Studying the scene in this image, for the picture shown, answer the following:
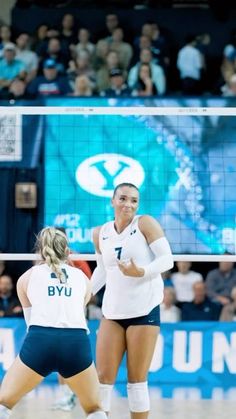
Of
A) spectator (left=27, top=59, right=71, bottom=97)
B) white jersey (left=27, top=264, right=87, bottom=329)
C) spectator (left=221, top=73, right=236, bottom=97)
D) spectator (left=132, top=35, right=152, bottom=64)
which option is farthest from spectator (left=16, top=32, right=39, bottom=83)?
white jersey (left=27, top=264, right=87, bottom=329)

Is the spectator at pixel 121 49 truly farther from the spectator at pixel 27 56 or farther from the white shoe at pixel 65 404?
the white shoe at pixel 65 404

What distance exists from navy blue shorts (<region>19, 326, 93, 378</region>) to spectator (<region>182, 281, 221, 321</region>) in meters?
5.56

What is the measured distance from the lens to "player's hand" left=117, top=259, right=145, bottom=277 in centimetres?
732

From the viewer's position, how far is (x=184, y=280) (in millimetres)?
12641

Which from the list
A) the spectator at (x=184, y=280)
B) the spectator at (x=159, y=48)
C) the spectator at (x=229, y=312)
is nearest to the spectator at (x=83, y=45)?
the spectator at (x=159, y=48)

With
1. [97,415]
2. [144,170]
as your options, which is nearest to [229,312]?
[144,170]

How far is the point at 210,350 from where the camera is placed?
1153cm

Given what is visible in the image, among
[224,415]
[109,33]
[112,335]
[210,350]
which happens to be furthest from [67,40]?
[112,335]

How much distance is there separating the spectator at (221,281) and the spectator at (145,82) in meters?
Answer: 2.85

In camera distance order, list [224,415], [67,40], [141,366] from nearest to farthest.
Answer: [141,366] → [224,415] → [67,40]

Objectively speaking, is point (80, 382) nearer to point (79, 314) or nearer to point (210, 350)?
point (79, 314)

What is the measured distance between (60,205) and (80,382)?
15.3ft

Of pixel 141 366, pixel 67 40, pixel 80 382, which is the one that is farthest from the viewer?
pixel 67 40

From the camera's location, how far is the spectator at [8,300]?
39.9 feet
